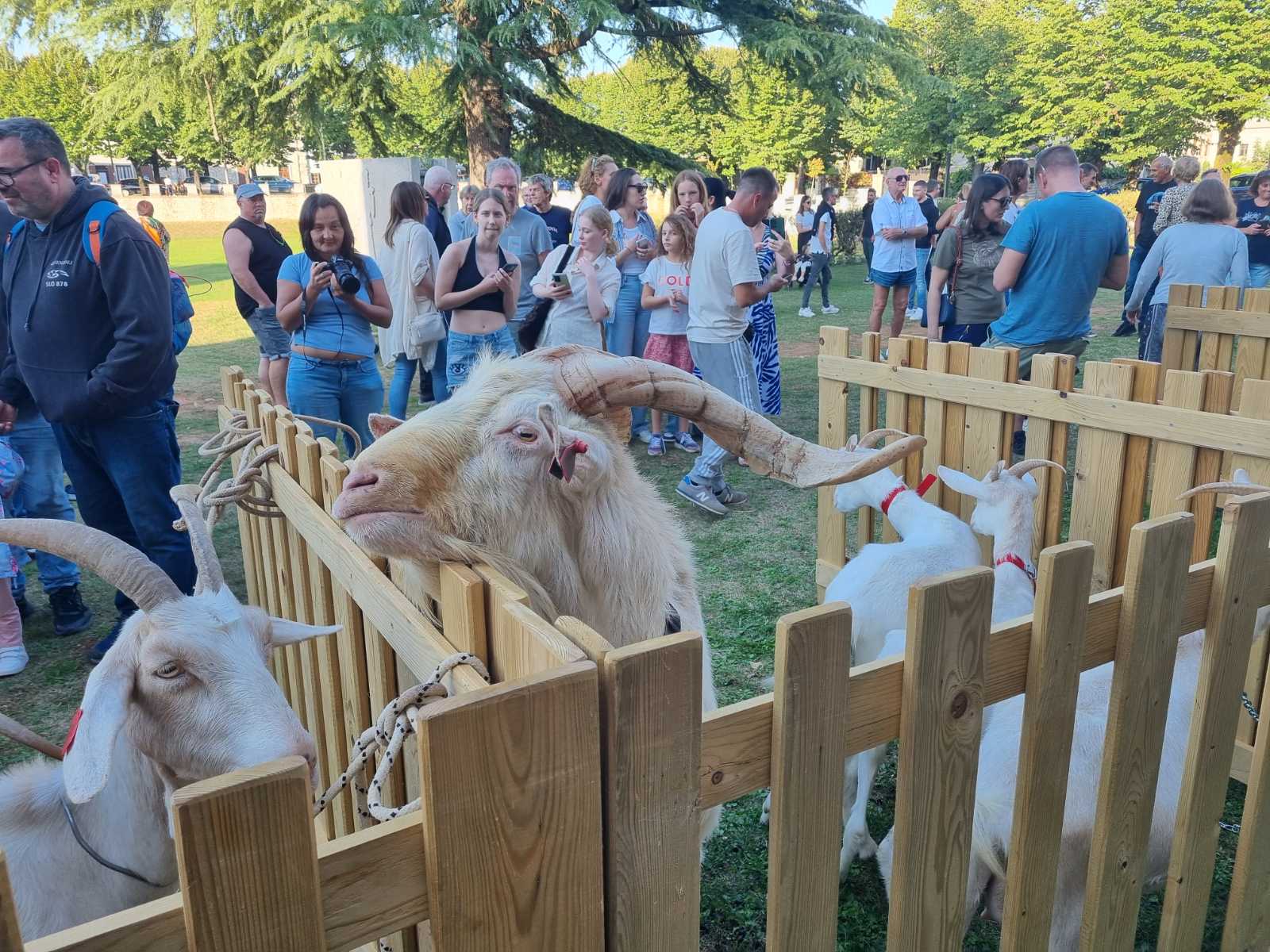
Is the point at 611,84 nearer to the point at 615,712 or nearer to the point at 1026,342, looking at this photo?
the point at 1026,342

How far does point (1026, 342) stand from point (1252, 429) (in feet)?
10.5

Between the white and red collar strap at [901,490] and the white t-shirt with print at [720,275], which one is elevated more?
the white t-shirt with print at [720,275]

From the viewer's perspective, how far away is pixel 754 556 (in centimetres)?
556

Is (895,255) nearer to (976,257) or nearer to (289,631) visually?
(976,257)

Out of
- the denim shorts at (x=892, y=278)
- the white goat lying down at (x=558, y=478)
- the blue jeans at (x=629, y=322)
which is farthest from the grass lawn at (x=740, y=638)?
the denim shorts at (x=892, y=278)

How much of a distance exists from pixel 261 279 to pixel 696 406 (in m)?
6.11

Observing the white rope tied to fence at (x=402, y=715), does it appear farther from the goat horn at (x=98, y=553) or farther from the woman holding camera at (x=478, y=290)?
the woman holding camera at (x=478, y=290)

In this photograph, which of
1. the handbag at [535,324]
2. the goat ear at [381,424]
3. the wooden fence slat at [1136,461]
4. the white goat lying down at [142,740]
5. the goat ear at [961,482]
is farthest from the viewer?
the handbag at [535,324]

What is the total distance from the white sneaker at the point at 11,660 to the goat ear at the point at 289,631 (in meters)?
2.94

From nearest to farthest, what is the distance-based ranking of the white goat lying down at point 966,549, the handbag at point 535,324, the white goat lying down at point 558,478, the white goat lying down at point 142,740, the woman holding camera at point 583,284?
1. the white goat lying down at point 558,478
2. the white goat lying down at point 142,740
3. the white goat lying down at point 966,549
4. the woman holding camera at point 583,284
5. the handbag at point 535,324

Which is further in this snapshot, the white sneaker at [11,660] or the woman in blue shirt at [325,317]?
the woman in blue shirt at [325,317]

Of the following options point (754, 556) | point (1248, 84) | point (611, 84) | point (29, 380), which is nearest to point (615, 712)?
point (29, 380)

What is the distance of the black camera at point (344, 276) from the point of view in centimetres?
533

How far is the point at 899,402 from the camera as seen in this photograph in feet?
13.7
